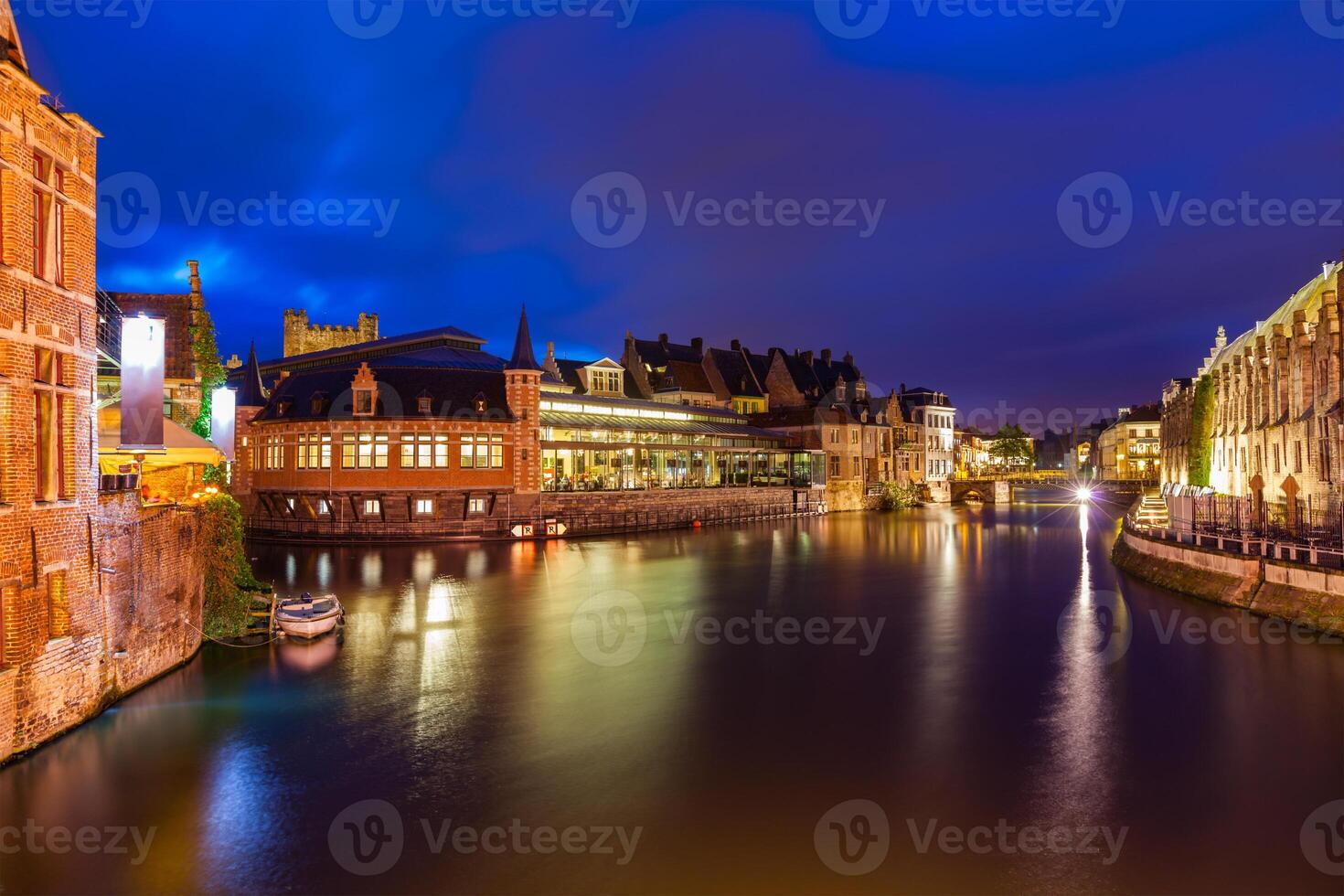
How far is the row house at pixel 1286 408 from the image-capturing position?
31.5 meters

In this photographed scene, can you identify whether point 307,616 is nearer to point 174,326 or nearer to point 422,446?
point 174,326

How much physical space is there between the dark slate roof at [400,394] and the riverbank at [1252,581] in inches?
1418

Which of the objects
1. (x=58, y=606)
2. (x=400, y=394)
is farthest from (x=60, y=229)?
(x=400, y=394)

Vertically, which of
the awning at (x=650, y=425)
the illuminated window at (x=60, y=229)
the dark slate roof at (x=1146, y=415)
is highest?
the dark slate roof at (x=1146, y=415)

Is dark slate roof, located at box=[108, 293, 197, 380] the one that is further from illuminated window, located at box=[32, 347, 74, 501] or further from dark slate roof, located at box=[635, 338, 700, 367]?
dark slate roof, located at box=[635, 338, 700, 367]

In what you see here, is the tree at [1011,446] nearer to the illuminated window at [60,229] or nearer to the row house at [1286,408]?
the row house at [1286,408]

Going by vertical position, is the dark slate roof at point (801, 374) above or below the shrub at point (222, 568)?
above

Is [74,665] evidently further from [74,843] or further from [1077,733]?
[1077,733]

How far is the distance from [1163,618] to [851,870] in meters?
20.0

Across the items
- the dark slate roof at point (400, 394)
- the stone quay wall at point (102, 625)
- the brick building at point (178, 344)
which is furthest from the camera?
the dark slate roof at point (400, 394)

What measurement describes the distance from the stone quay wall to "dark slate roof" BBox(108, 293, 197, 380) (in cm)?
1245

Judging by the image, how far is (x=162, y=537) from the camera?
18.0 meters

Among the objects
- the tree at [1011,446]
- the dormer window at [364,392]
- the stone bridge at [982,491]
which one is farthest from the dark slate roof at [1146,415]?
the dormer window at [364,392]

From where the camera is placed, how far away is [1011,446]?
143875mm
